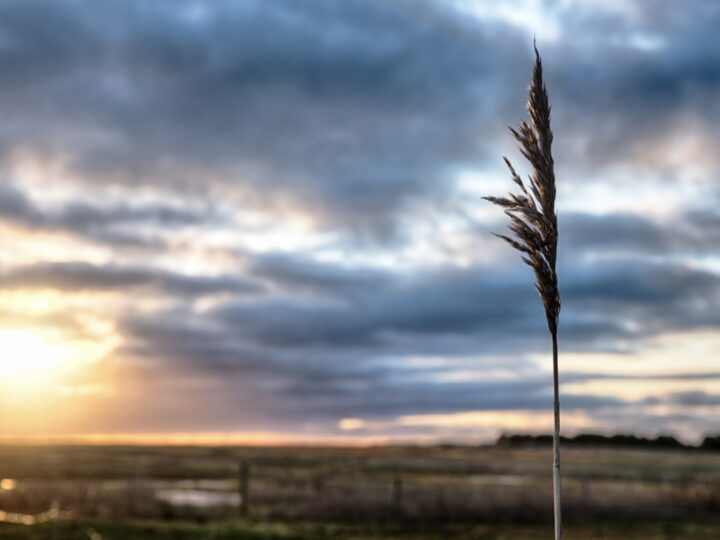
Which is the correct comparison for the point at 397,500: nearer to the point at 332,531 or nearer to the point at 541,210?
the point at 332,531

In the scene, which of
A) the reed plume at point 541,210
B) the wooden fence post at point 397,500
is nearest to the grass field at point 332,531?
the wooden fence post at point 397,500

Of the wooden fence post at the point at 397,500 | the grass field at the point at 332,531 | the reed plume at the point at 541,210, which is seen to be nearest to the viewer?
the reed plume at the point at 541,210

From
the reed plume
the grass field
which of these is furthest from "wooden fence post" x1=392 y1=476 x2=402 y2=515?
the reed plume

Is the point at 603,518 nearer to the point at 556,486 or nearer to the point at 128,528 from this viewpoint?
the point at 128,528

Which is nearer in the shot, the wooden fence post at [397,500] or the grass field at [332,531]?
the grass field at [332,531]

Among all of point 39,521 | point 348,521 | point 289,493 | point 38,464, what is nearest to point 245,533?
point 39,521

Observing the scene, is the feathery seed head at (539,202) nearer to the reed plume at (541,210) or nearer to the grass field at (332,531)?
the reed plume at (541,210)

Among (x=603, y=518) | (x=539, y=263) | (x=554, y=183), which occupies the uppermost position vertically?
(x=554, y=183)

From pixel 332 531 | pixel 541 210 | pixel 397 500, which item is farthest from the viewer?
pixel 397 500

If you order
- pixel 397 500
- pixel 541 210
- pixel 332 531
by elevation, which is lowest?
pixel 332 531

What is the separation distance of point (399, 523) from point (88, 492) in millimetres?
7293

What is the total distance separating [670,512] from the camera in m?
23.0

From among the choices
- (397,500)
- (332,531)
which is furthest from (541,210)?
(397,500)

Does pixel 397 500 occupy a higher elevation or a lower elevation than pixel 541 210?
lower
